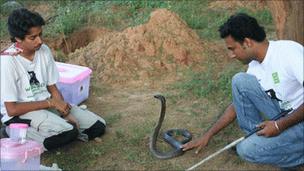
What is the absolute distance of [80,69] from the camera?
5.17 meters

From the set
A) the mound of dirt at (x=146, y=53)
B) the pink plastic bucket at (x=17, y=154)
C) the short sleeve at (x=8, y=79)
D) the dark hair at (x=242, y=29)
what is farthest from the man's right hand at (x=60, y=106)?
the mound of dirt at (x=146, y=53)

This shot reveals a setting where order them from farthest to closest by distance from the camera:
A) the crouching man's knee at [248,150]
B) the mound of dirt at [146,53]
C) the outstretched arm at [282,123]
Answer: the mound of dirt at [146,53], the crouching man's knee at [248,150], the outstretched arm at [282,123]

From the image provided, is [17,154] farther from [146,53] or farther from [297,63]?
[146,53]

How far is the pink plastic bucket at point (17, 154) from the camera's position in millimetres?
3148

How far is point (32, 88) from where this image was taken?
13.7 feet

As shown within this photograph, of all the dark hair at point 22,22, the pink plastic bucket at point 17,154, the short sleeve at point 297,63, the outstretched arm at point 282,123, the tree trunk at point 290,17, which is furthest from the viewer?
the tree trunk at point 290,17

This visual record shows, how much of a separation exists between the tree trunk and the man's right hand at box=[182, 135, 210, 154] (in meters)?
1.40

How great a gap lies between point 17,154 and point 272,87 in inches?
68.8

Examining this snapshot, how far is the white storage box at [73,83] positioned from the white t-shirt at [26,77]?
0.56 meters

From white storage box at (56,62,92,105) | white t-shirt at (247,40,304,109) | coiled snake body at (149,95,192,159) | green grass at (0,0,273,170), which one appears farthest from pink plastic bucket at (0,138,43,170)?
white storage box at (56,62,92,105)

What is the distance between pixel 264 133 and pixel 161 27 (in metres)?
3.04

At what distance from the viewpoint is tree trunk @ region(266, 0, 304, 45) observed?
4.64m

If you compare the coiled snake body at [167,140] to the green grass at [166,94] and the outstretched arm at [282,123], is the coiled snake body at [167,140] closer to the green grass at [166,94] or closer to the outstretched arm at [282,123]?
the green grass at [166,94]

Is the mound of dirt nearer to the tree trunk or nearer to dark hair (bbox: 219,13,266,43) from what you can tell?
the tree trunk
